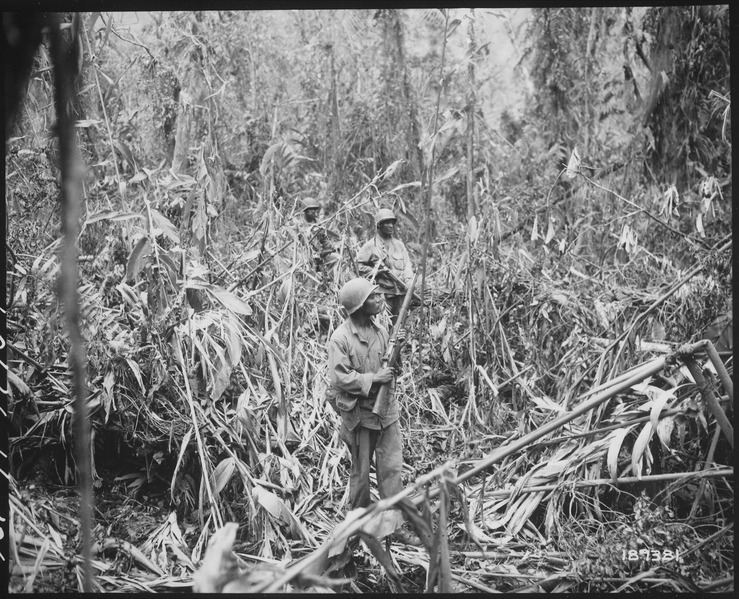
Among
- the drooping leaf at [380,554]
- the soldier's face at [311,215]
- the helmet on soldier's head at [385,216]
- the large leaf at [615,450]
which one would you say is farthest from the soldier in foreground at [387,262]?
the drooping leaf at [380,554]

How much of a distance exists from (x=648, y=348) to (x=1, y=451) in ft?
12.9

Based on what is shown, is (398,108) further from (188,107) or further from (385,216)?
Result: (188,107)

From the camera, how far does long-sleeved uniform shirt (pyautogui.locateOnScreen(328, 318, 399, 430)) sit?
3.50 m

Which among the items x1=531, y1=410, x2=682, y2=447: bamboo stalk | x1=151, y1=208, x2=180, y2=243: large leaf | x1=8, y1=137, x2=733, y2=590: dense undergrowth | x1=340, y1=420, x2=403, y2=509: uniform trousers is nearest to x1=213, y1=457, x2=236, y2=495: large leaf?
x1=8, y1=137, x2=733, y2=590: dense undergrowth

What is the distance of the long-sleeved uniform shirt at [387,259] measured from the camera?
5.53 meters

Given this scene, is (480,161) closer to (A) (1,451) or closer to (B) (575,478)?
(B) (575,478)

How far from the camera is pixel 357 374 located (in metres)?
3.51

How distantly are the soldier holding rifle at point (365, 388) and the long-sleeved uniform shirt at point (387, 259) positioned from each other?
1.84 meters

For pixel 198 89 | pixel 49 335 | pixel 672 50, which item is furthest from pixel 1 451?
pixel 672 50

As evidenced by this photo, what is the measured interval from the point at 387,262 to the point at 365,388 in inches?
87.1

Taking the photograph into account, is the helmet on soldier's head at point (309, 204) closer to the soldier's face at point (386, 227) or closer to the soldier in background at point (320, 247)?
the soldier in background at point (320, 247)

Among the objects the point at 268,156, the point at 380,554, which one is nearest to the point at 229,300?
the point at 380,554

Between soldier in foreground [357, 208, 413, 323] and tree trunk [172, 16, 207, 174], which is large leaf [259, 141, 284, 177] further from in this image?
soldier in foreground [357, 208, 413, 323]

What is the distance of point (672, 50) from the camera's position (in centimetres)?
625
